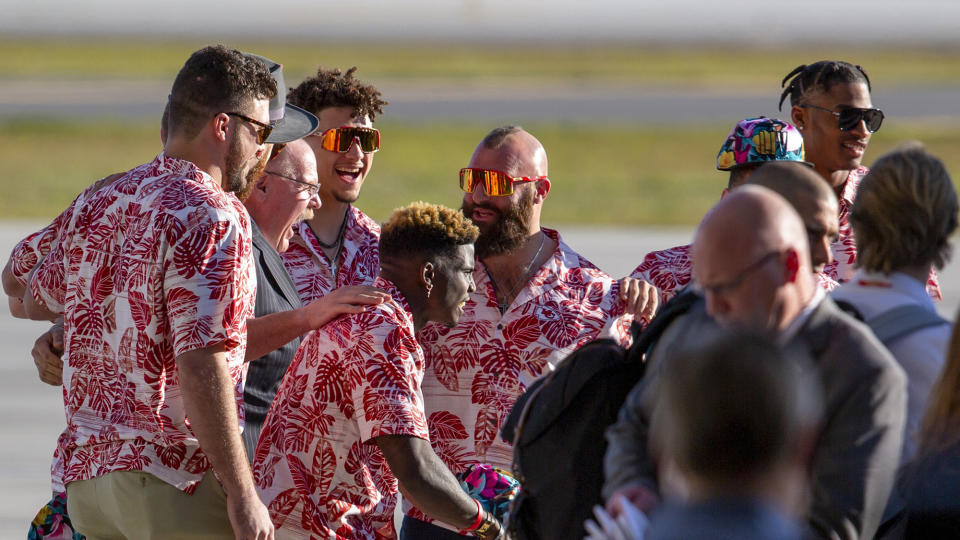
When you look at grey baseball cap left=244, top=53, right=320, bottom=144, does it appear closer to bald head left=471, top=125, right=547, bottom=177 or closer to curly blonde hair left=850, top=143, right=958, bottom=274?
bald head left=471, top=125, right=547, bottom=177

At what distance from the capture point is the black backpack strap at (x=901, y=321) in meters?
2.95

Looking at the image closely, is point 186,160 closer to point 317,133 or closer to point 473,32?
point 317,133

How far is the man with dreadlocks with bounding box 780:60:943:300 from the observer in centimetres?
530

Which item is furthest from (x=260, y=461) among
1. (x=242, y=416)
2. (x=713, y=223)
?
(x=713, y=223)

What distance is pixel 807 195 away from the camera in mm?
3377

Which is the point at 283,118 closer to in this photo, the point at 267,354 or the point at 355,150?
the point at 267,354

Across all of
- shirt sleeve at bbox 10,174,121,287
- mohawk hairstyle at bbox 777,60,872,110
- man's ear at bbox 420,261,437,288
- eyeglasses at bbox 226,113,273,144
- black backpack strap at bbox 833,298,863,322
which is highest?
mohawk hairstyle at bbox 777,60,872,110

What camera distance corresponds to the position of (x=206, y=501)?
141 inches

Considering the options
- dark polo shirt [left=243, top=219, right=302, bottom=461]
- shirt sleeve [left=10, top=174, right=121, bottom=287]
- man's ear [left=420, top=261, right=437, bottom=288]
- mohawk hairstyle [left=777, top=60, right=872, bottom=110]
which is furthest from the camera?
mohawk hairstyle [left=777, top=60, right=872, bottom=110]

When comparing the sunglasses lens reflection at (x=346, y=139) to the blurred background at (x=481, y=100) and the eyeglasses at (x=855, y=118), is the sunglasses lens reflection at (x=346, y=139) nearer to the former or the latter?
the eyeglasses at (x=855, y=118)

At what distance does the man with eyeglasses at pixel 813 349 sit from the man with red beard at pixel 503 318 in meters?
1.57

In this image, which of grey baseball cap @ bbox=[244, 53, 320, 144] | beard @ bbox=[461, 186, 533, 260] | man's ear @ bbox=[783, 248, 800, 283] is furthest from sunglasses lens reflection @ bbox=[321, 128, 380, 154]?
man's ear @ bbox=[783, 248, 800, 283]

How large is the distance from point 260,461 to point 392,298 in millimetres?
632

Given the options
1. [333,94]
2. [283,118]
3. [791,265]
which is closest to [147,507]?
[283,118]
